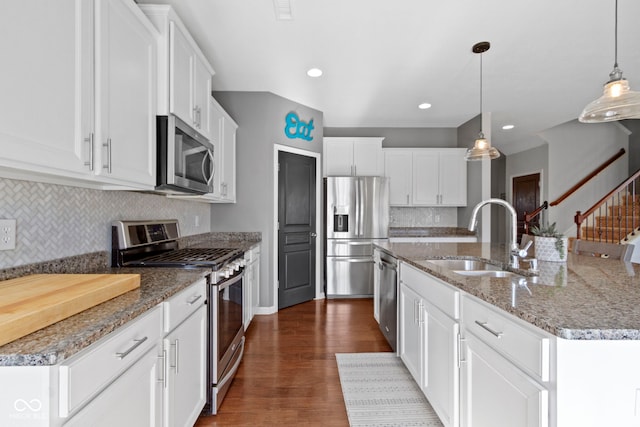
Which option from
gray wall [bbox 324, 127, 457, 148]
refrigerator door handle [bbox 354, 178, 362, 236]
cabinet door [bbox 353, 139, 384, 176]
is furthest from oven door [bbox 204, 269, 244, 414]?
gray wall [bbox 324, 127, 457, 148]

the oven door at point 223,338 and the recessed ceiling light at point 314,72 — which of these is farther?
the recessed ceiling light at point 314,72

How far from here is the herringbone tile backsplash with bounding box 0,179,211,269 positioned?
4.34 feet

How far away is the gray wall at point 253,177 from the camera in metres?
3.88

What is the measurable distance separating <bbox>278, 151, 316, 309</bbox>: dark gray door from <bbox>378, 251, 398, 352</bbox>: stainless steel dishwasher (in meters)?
1.45

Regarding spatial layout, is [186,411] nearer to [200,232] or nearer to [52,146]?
[52,146]

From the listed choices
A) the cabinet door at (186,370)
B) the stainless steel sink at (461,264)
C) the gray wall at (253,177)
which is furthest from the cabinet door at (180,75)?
the stainless steel sink at (461,264)

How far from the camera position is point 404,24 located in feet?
8.43

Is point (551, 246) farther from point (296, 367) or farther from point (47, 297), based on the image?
point (47, 297)

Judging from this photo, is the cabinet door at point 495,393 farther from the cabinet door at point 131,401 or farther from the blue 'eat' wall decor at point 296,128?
the blue 'eat' wall decor at point 296,128

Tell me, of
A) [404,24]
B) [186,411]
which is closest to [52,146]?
[186,411]

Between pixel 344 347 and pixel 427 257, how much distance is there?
1.22 meters

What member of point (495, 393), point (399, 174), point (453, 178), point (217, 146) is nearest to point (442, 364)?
point (495, 393)

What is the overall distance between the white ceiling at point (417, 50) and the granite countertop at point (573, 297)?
1.97 meters

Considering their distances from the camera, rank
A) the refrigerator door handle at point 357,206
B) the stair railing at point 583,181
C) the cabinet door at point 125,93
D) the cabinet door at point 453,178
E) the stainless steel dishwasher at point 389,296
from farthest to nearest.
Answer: the stair railing at point 583,181 < the cabinet door at point 453,178 < the refrigerator door handle at point 357,206 < the stainless steel dishwasher at point 389,296 < the cabinet door at point 125,93
